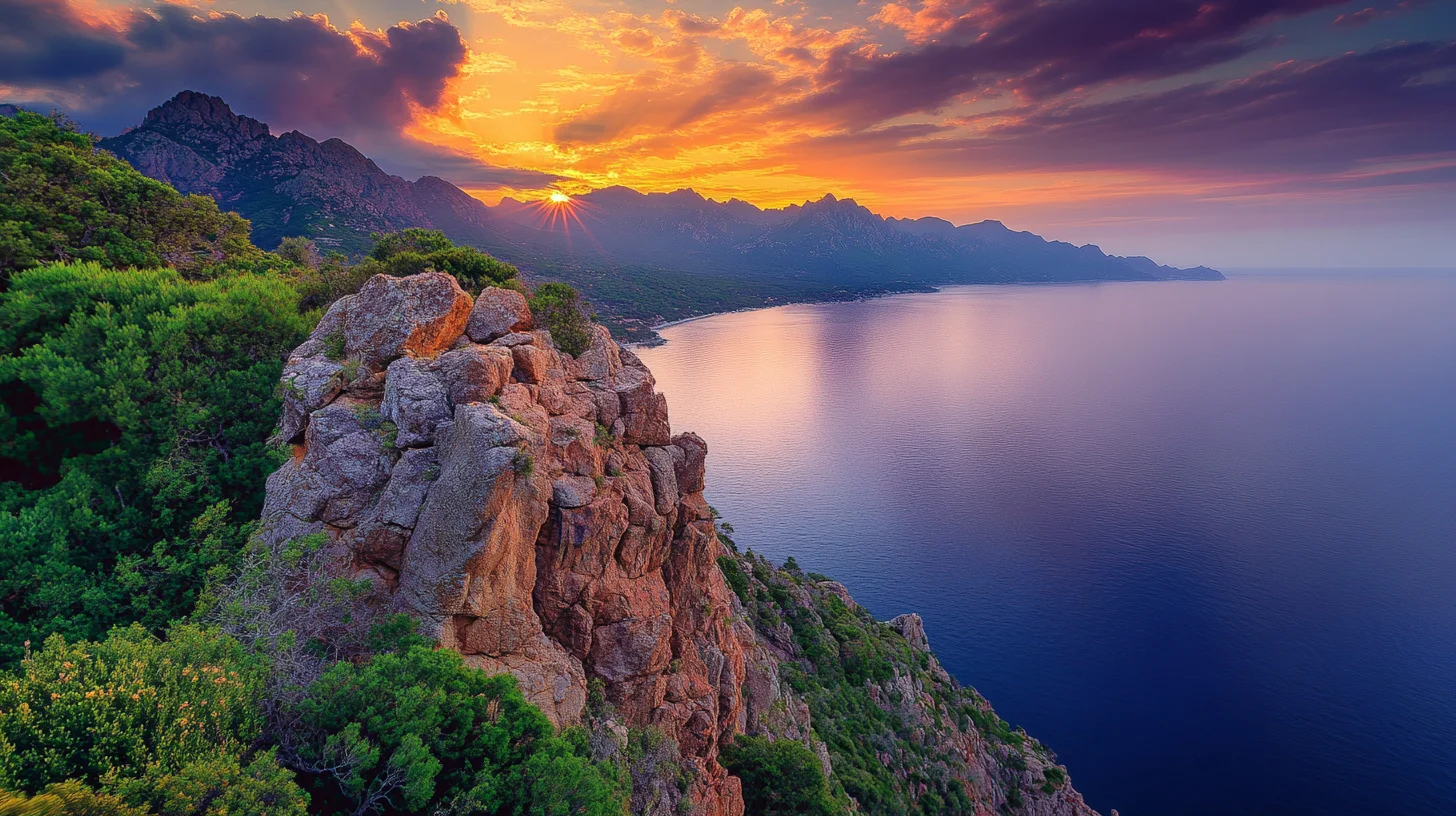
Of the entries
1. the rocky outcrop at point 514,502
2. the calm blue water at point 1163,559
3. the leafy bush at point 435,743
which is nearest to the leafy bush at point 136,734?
the leafy bush at point 435,743

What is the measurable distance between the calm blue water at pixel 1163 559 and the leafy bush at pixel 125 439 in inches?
2529

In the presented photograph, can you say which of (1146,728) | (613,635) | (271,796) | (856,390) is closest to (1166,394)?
(856,390)

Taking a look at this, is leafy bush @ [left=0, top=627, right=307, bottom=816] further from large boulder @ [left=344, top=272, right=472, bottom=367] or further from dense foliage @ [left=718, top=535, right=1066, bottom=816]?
dense foliage @ [left=718, top=535, right=1066, bottom=816]

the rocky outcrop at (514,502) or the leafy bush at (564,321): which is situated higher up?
the leafy bush at (564,321)

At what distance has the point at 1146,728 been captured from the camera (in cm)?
6112

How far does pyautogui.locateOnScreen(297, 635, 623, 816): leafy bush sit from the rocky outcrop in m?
1.76

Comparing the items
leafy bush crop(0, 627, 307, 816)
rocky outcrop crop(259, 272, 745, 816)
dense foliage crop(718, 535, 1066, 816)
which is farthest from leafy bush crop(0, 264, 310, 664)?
dense foliage crop(718, 535, 1066, 816)

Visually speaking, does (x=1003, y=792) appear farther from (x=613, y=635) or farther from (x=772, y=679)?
(x=613, y=635)

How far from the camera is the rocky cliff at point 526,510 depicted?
17.1 meters

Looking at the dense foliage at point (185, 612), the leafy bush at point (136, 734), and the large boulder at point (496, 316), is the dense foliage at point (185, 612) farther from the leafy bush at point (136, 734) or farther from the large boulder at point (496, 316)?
the large boulder at point (496, 316)

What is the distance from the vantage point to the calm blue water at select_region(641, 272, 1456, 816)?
2270 inches

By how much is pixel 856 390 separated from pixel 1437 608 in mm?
99151

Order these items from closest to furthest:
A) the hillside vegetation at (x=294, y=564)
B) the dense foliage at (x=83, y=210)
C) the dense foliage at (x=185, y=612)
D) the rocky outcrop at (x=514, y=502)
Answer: the dense foliage at (x=185, y=612) → the hillside vegetation at (x=294, y=564) → the rocky outcrop at (x=514, y=502) → the dense foliage at (x=83, y=210)

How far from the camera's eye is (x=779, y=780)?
84.3 ft
